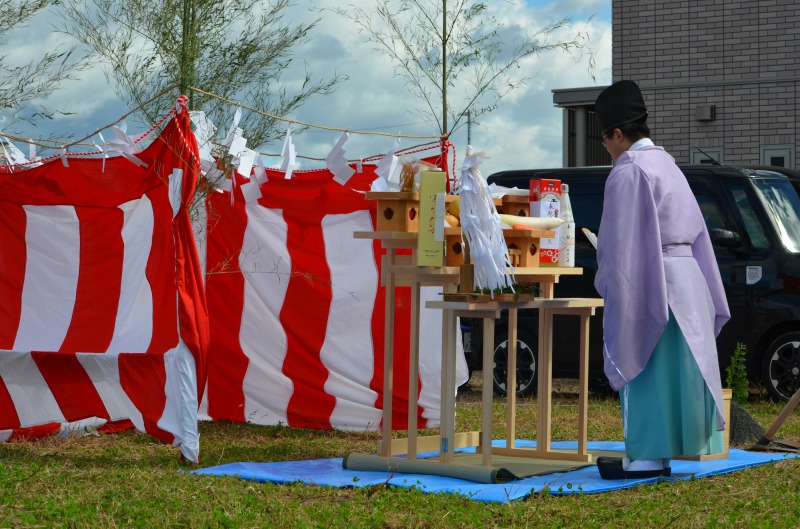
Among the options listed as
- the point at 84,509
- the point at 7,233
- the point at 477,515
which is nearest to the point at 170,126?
the point at 7,233

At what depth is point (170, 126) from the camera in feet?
24.8

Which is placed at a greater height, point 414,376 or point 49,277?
point 49,277

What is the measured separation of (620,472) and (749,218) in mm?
5000

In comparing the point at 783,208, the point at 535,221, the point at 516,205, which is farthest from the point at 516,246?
the point at 783,208

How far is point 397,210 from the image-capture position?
7129mm

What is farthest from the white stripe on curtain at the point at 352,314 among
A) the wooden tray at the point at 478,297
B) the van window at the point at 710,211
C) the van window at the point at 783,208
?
the van window at the point at 783,208

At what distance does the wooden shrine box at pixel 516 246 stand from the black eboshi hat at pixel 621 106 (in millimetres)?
707

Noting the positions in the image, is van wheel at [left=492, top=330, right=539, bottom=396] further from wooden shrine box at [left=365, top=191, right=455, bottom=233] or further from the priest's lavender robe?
the priest's lavender robe

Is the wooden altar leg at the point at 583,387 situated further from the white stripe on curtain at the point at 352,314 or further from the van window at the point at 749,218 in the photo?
the van window at the point at 749,218

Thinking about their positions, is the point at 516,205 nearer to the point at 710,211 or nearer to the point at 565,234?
the point at 565,234

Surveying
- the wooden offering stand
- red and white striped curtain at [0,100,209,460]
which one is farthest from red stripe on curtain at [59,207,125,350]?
the wooden offering stand

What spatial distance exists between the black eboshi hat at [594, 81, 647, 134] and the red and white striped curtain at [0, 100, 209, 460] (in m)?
2.45

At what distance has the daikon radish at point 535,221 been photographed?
7039 millimetres

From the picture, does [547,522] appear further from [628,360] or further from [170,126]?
[170,126]
